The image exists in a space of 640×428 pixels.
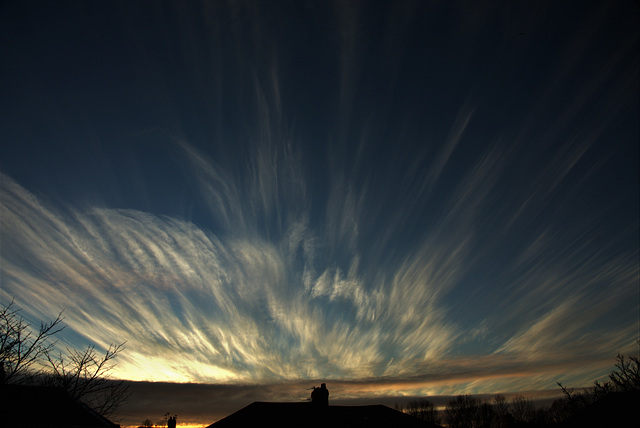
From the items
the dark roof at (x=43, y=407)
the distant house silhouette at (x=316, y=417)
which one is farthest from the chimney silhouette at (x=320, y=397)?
the dark roof at (x=43, y=407)

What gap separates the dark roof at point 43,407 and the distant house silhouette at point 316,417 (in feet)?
35.0

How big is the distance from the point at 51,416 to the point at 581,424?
45.7 metres

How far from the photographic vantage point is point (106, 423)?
985 inches

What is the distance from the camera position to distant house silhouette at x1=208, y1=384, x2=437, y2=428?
80.7ft

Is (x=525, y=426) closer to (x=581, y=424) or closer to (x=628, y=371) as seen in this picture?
(x=581, y=424)

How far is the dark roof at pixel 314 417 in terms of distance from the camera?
24.6 m

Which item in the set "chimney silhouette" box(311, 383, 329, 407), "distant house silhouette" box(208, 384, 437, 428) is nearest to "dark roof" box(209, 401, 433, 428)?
"distant house silhouette" box(208, 384, 437, 428)

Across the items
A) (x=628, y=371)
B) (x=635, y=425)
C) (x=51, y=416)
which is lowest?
(x=635, y=425)

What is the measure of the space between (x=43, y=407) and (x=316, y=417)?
21168 millimetres

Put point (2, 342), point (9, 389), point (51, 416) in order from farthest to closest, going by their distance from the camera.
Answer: point (51, 416), point (9, 389), point (2, 342)

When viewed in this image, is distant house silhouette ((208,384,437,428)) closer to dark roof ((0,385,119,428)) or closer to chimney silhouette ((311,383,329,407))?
chimney silhouette ((311,383,329,407))

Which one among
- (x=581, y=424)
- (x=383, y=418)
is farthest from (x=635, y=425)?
(x=383, y=418)

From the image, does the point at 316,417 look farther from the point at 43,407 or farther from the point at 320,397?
the point at 43,407

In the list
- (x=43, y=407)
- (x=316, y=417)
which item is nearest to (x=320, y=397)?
(x=316, y=417)
